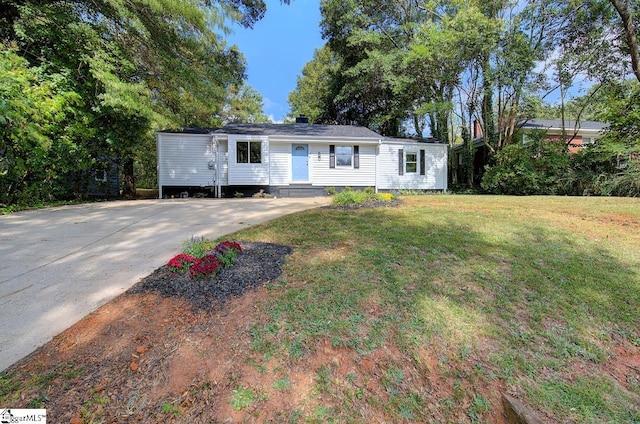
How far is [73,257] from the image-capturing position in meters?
3.84

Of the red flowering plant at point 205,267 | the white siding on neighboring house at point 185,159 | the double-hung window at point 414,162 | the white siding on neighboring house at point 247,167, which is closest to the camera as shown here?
the red flowering plant at point 205,267

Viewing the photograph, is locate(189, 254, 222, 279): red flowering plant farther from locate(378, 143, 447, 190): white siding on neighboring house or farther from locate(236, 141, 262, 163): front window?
locate(378, 143, 447, 190): white siding on neighboring house

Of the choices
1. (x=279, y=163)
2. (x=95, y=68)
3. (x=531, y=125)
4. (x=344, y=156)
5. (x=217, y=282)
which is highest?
(x=531, y=125)

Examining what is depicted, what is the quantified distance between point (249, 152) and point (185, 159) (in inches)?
106

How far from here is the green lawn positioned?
6.18 ft

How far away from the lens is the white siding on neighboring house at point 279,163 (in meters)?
13.4

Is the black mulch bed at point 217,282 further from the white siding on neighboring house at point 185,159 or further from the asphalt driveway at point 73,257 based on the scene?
the white siding on neighboring house at point 185,159

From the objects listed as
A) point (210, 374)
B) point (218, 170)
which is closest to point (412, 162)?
point (218, 170)

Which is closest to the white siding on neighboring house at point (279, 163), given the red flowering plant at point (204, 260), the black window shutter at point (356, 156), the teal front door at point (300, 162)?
the teal front door at point (300, 162)

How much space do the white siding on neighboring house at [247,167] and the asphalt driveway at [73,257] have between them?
5.78m

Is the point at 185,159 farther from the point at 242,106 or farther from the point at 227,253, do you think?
the point at 242,106

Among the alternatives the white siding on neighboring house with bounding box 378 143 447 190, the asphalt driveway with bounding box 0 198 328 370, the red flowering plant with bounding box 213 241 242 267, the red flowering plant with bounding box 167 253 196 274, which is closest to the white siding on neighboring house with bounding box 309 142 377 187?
the white siding on neighboring house with bounding box 378 143 447 190

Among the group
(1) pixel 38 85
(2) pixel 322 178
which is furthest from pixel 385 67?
(1) pixel 38 85

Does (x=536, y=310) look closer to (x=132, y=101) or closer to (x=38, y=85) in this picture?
(x=132, y=101)
